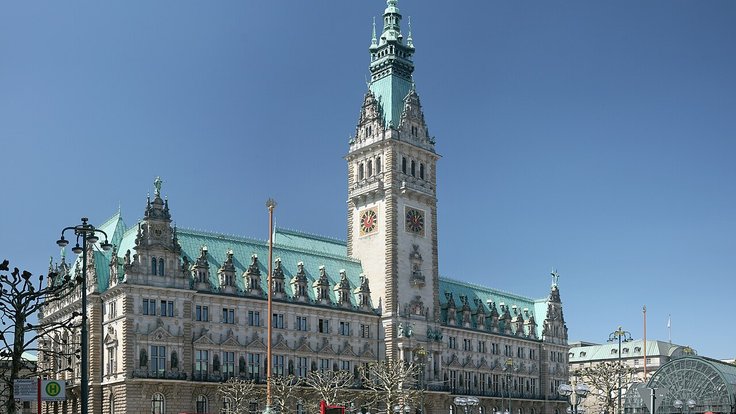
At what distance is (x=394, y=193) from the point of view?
5428 inches

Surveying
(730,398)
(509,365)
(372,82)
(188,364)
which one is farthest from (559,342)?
(188,364)

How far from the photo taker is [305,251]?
443 feet

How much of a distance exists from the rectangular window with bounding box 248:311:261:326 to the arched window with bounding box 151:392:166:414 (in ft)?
51.6

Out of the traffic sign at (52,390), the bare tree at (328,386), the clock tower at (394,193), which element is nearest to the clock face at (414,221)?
the clock tower at (394,193)

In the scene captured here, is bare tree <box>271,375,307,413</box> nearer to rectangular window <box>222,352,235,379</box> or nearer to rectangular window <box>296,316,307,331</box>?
rectangular window <box>222,352,235,379</box>

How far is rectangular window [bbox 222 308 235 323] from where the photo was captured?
11819cm

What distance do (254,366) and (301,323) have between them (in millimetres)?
9764

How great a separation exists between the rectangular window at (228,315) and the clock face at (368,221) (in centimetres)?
2930

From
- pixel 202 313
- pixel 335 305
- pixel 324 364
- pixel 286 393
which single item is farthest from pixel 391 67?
pixel 286 393

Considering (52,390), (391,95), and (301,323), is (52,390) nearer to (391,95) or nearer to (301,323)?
(301,323)

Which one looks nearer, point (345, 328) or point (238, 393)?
point (238, 393)

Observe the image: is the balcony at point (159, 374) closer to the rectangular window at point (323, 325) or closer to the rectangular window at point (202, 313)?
the rectangular window at point (202, 313)

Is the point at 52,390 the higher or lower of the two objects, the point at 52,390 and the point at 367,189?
the lower

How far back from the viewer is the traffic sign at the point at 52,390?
50.1 metres
